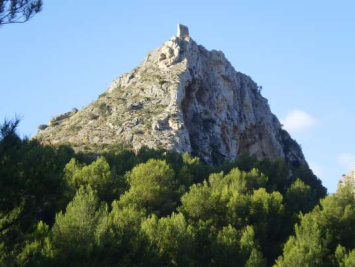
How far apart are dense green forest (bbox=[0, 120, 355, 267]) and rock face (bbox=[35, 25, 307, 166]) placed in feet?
29.3

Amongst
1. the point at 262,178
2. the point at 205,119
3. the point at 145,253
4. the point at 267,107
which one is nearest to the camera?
the point at 145,253

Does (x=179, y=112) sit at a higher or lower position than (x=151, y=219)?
higher

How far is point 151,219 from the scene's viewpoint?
1131 inches

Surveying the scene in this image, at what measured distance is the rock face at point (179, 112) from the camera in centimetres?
5388

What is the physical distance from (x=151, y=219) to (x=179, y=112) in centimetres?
2707

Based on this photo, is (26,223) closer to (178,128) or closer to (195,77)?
(178,128)

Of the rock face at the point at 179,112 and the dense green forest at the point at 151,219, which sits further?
the rock face at the point at 179,112

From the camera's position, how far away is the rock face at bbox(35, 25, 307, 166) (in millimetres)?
53875

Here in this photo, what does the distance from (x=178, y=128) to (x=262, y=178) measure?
1050 centimetres

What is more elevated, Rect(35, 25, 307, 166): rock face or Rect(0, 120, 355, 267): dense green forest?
Rect(35, 25, 307, 166): rock face

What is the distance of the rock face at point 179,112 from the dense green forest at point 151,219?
8.94 metres

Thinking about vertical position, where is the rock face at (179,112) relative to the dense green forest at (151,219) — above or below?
above

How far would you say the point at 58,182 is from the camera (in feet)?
58.8

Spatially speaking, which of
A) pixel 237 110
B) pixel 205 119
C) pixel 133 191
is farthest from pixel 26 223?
pixel 237 110
